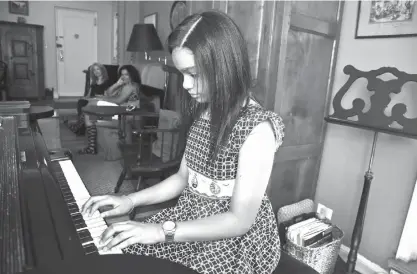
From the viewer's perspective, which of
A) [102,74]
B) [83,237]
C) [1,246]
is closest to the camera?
[1,246]

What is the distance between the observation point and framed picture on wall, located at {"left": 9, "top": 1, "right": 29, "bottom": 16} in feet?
22.4

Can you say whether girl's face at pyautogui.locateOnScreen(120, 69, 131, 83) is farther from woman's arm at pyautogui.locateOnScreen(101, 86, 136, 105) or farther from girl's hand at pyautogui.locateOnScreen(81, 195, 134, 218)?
girl's hand at pyautogui.locateOnScreen(81, 195, 134, 218)

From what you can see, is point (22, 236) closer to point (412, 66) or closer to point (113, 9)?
point (412, 66)

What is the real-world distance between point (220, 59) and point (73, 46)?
7709 mm

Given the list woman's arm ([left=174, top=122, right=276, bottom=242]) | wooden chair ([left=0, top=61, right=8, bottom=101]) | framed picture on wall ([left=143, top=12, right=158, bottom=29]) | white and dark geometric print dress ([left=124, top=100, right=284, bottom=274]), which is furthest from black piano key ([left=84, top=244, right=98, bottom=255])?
wooden chair ([left=0, top=61, right=8, bottom=101])

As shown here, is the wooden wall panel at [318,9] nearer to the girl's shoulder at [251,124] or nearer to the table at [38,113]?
the girl's shoulder at [251,124]

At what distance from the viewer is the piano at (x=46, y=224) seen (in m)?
0.52

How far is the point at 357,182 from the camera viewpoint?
199 centimetres

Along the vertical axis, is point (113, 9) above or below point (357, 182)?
above

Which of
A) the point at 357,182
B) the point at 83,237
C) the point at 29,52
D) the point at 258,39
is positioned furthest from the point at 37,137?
the point at 29,52

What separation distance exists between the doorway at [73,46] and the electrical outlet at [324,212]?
713 cm

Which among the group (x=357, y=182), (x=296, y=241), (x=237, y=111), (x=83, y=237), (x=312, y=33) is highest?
(x=312, y=33)

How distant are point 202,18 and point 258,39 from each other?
3.25 ft

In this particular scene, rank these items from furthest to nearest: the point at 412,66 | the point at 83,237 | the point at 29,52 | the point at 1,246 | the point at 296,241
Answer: the point at 29,52 < the point at 296,241 < the point at 412,66 < the point at 83,237 < the point at 1,246
